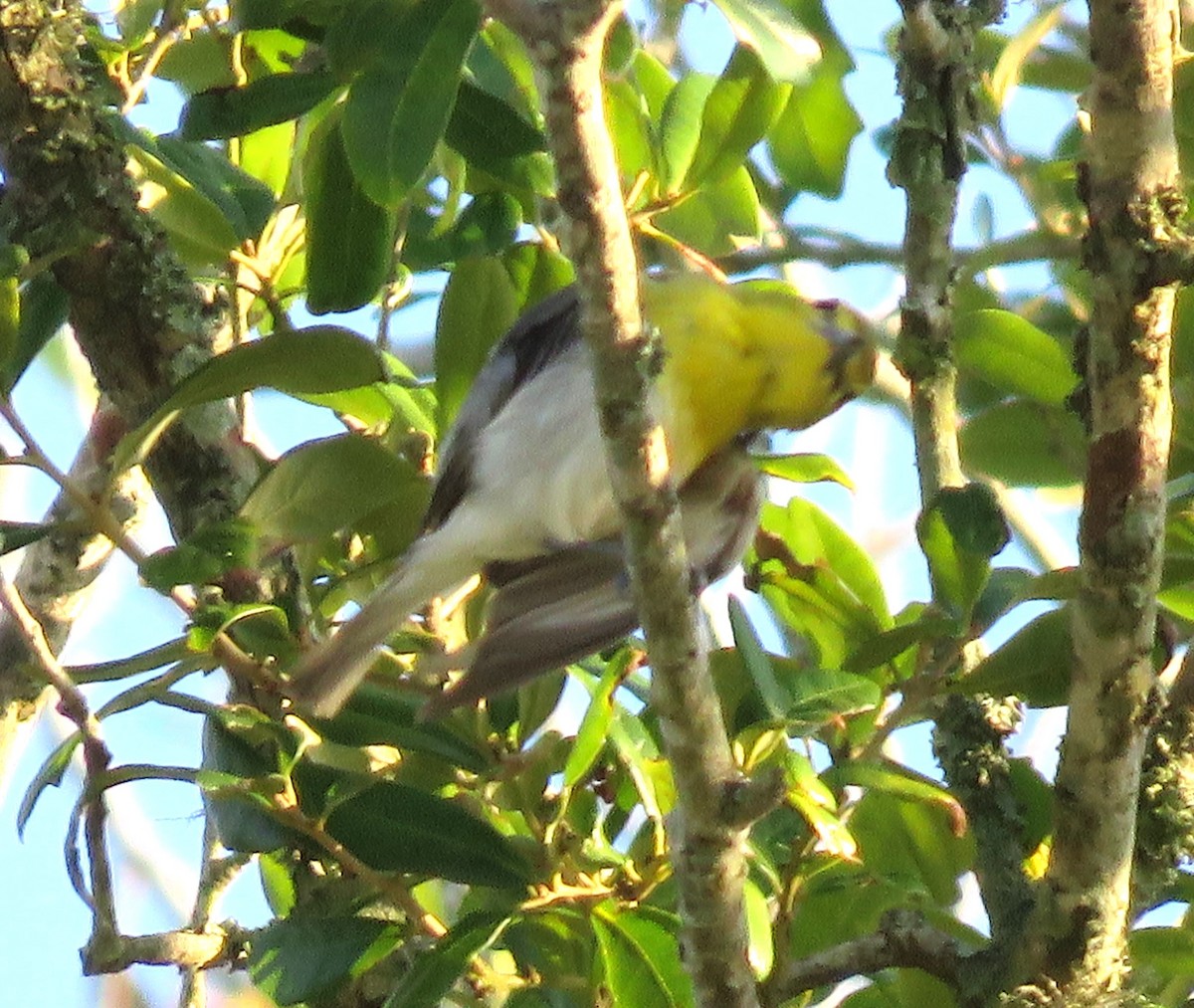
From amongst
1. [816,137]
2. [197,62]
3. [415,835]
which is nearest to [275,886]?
[415,835]

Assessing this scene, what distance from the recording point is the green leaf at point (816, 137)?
6.49 ft

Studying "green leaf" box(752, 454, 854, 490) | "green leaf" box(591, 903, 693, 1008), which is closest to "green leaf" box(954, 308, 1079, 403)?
"green leaf" box(752, 454, 854, 490)

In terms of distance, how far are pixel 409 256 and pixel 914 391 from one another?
1.98 feet

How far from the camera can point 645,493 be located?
135 centimetres

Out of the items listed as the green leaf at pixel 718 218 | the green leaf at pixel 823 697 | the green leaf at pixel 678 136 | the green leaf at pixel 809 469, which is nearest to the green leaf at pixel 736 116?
the green leaf at pixel 678 136

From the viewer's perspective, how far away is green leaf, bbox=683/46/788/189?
71.0 inches

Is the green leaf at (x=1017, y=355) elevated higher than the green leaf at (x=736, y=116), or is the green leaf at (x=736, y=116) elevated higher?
the green leaf at (x=736, y=116)

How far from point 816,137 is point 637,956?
980 mm

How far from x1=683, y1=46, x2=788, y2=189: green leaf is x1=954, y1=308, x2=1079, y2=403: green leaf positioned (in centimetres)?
33

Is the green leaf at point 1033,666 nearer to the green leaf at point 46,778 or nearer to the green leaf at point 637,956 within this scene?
the green leaf at point 637,956

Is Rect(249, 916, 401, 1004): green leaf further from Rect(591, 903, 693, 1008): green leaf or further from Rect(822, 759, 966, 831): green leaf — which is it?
Rect(822, 759, 966, 831): green leaf

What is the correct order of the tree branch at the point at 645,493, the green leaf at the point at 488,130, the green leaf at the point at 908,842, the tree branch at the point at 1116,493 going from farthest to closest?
the green leaf at the point at 908,842, the green leaf at the point at 488,130, the tree branch at the point at 1116,493, the tree branch at the point at 645,493

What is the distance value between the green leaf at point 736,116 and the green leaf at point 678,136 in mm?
18

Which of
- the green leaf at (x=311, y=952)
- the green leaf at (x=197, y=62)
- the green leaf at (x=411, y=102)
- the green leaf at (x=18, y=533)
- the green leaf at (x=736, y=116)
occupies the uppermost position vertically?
the green leaf at (x=197, y=62)
